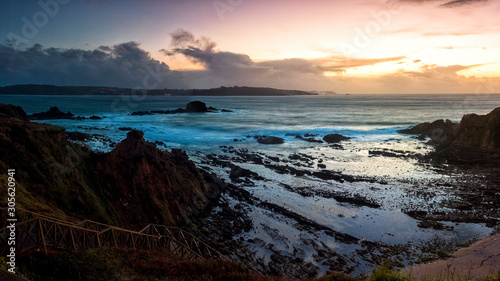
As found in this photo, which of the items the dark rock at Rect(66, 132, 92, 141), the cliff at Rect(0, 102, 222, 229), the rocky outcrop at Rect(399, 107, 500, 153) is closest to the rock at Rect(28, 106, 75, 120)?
the dark rock at Rect(66, 132, 92, 141)

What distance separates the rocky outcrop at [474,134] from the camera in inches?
1609

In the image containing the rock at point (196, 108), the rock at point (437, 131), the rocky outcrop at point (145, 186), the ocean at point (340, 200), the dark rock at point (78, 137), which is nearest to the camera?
the ocean at point (340, 200)

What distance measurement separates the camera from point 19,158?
1357 cm

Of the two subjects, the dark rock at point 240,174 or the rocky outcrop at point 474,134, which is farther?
the rocky outcrop at point 474,134

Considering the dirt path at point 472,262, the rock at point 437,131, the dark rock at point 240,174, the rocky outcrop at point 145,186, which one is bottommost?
the dirt path at point 472,262

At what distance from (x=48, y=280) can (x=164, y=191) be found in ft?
41.9

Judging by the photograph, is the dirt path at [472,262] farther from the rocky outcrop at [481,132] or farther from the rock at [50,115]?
the rock at [50,115]

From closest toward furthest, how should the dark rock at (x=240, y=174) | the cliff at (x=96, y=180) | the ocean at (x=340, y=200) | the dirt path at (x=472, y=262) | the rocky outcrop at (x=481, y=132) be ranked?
the dirt path at (x=472, y=262) → the cliff at (x=96, y=180) → the ocean at (x=340, y=200) → the dark rock at (x=240, y=174) → the rocky outcrop at (x=481, y=132)

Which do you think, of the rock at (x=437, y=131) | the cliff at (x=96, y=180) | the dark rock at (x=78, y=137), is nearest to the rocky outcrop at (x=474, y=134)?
the rock at (x=437, y=131)

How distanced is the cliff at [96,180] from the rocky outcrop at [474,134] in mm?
41189

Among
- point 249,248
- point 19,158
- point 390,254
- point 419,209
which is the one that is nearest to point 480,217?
point 419,209

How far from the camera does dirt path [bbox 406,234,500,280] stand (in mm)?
13086

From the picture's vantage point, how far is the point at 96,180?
666 inches

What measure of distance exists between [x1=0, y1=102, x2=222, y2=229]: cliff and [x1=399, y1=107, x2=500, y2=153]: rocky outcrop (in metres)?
41.2
